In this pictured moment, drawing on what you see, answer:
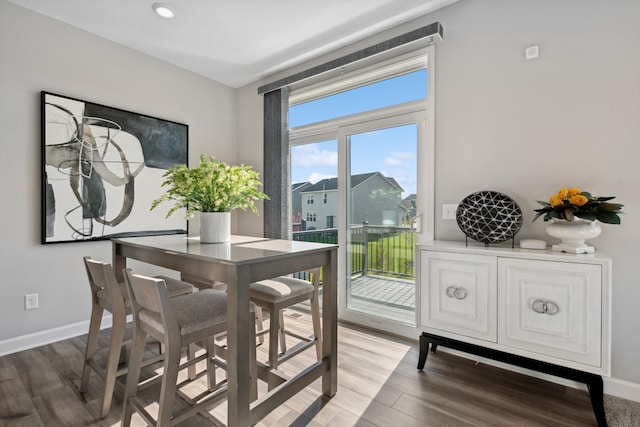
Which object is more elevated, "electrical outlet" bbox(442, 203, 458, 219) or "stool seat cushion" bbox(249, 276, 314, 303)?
"electrical outlet" bbox(442, 203, 458, 219)

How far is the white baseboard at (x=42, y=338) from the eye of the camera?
7.49 ft

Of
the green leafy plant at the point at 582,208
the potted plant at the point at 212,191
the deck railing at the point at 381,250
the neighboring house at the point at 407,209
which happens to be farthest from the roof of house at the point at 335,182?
the potted plant at the point at 212,191

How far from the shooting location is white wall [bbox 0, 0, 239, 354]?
229 cm

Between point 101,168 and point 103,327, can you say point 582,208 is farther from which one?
point 103,327

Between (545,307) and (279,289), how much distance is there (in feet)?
4.81

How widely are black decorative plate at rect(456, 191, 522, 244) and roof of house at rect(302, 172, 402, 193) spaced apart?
0.69 m

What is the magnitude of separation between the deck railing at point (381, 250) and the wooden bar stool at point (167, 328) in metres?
1.61

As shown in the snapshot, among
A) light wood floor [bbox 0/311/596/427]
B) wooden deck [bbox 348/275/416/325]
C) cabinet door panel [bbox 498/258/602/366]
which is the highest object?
cabinet door panel [bbox 498/258/602/366]

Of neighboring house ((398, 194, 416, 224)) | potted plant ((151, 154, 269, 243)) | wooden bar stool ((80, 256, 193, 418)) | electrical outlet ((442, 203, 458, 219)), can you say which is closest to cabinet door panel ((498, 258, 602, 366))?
electrical outlet ((442, 203, 458, 219))

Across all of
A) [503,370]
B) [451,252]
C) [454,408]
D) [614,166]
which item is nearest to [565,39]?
[614,166]

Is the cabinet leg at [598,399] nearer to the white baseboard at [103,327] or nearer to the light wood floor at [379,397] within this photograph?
the light wood floor at [379,397]

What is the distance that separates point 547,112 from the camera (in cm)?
194

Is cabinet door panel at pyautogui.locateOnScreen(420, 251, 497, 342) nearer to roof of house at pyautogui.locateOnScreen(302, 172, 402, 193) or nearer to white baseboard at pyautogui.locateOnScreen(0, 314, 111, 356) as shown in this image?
roof of house at pyautogui.locateOnScreen(302, 172, 402, 193)

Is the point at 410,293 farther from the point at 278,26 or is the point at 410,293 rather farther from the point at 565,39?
the point at 278,26
